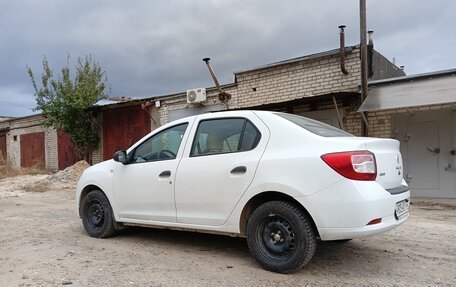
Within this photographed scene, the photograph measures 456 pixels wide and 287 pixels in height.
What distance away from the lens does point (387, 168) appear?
12.7ft

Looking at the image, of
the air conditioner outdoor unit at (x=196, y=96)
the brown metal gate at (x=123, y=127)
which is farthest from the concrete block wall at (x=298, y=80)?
the brown metal gate at (x=123, y=127)

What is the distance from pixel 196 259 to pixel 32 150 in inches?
774

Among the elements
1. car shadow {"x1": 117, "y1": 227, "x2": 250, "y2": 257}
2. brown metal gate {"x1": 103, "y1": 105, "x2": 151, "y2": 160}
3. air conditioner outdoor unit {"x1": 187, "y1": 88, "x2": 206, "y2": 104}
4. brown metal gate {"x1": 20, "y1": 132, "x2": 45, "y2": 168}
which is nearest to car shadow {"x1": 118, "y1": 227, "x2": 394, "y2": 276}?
car shadow {"x1": 117, "y1": 227, "x2": 250, "y2": 257}

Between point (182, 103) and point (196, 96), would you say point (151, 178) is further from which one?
point (182, 103)

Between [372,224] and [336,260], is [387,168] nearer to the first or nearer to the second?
[372,224]

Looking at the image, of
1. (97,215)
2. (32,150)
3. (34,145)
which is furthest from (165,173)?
(32,150)

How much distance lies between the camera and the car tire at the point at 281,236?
3.69 meters

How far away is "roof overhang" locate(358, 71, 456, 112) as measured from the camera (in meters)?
7.95

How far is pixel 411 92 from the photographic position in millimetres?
8641

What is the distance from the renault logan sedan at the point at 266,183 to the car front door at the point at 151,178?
0.01 m

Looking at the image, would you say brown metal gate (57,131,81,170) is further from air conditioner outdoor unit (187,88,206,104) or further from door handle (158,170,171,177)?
door handle (158,170,171,177)

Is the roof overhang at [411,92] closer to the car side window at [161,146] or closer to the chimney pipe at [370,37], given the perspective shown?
the chimney pipe at [370,37]

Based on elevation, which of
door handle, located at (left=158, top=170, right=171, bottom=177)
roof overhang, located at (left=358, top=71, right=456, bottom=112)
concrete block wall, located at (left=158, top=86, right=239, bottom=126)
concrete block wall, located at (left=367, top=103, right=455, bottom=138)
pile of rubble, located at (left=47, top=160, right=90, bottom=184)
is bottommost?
pile of rubble, located at (left=47, top=160, right=90, bottom=184)

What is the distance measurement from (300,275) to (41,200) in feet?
29.8
